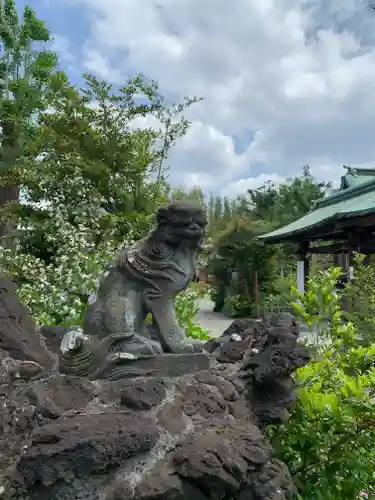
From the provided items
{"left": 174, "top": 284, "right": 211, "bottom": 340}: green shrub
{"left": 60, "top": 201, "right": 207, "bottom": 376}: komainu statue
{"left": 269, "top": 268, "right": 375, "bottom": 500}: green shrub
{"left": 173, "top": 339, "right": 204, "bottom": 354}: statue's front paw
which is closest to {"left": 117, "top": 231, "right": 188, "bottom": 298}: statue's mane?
{"left": 60, "top": 201, "right": 207, "bottom": 376}: komainu statue

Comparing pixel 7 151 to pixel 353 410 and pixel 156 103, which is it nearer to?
pixel 156 103

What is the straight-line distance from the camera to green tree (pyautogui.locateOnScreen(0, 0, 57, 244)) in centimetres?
778

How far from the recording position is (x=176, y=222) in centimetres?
256

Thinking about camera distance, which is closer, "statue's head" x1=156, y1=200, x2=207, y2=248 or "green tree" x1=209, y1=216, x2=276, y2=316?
"statue's head" x1=156, y1=200, x2=207, y2=248

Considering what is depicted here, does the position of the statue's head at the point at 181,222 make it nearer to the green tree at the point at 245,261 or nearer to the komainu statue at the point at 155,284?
the komainu statue at the point at 155,284

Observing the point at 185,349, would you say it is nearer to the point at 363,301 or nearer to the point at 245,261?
the point at 363,301

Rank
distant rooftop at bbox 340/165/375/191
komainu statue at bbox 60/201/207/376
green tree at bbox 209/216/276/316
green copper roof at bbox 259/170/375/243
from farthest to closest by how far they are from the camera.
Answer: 1. green tree at bbox 209/216/276/316
2. distant rooftop at bbox 340/165/375/191
3. green copper roof at bbox 259/170/375/243
4. komainu statue at bbox 60/201/207/376

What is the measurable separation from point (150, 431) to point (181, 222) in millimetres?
1169

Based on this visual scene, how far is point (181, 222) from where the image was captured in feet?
8.39

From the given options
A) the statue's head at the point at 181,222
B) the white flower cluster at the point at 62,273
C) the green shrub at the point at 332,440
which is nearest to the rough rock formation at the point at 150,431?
the green shrub at the point at 332,440

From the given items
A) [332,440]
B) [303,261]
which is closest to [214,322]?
[303,261]

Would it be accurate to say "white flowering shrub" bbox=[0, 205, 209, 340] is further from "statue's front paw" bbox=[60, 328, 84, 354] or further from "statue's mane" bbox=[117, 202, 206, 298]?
"statue's front paw" bbox=[60, 328, 84, 354]

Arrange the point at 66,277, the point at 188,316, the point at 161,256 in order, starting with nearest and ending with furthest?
the point at 161,256
the point at 66,277
the point at 188,316

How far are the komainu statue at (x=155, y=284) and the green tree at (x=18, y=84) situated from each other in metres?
5.51
